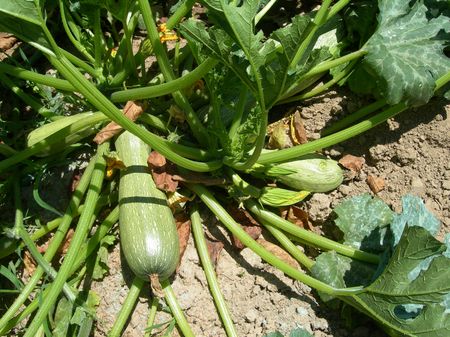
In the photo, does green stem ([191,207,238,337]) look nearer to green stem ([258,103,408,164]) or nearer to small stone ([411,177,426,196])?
green stem ([258,103,408,164])

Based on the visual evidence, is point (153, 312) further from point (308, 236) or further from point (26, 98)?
point (26, 98)

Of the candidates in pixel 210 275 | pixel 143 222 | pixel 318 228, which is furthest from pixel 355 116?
pixel 143 222

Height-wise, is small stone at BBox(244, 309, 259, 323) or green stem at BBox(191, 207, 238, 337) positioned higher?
green stem at BBox(191, 207, 238, 337)

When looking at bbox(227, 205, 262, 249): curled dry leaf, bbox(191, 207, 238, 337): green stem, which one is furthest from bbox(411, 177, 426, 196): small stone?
bbox(191, 207, 238, 337): green stem

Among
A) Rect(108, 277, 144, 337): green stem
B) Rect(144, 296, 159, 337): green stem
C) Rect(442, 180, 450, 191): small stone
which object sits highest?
Rect(108, 277, 144, 337): green stem

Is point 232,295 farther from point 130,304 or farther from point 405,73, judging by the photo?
point 405,73

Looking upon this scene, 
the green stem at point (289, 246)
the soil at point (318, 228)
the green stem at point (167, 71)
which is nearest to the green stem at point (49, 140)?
the green stem at point (167, 71)
